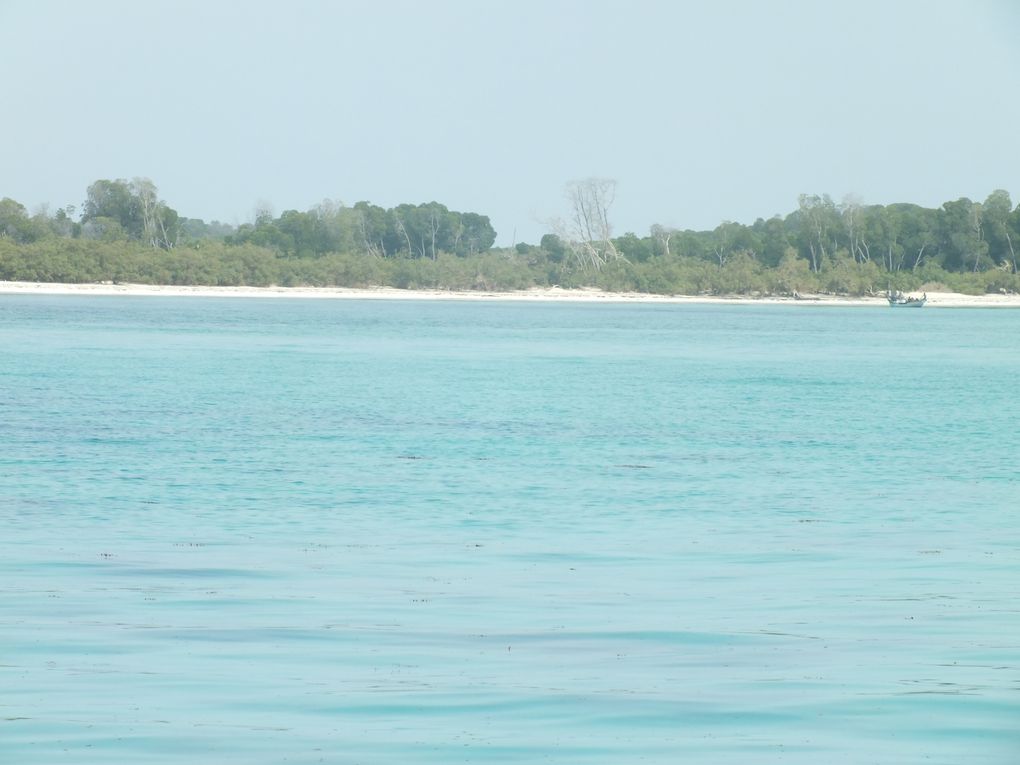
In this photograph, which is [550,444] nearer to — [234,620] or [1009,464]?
[1009,464]

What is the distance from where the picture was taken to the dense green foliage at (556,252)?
121m

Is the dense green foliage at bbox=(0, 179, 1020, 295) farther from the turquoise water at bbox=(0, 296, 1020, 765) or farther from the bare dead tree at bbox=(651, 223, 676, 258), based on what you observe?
the turquoise water at bbox=(0, 296, 1020, 765)

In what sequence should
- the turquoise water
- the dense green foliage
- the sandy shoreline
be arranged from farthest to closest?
the dense green foliage < the sandy shoreline < the turquoise water

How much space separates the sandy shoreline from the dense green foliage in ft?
2.68

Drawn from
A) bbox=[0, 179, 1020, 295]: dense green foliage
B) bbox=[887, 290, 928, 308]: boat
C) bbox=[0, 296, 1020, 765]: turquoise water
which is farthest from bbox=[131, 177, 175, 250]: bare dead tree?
bbox=[0, 296, 1020, 765]: turquoise water

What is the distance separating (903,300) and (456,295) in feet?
126

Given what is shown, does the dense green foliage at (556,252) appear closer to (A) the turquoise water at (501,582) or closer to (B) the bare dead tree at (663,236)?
(B) the bare dead tree at (663,236)

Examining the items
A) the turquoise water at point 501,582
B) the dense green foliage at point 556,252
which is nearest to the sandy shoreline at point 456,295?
the dense green foliage at point 556,252

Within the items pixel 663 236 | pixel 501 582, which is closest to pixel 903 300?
pixel 663 236

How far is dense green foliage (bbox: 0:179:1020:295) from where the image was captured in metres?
121

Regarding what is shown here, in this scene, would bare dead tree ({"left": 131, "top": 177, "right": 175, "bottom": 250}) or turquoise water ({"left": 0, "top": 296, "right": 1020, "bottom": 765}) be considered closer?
turquoise water ({"left": 0, "top": 296, "right": 1020, "bottom": 765})

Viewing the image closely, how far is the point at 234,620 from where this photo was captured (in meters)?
10.2

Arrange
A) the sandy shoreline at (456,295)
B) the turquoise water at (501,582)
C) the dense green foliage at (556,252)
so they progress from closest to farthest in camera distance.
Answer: the turquoise water at (501,582)
the sandy shoreline at (456,295)
the dense green foliage at (556,252)

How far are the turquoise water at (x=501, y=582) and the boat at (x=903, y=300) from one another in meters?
93.3
